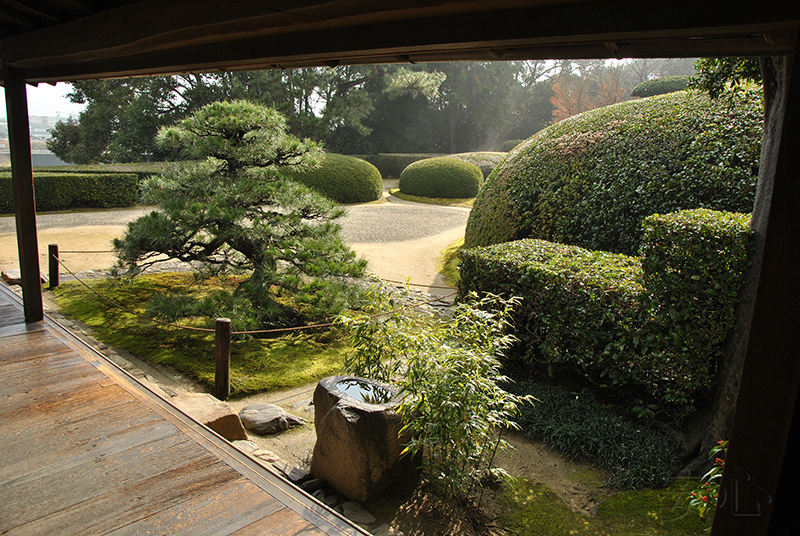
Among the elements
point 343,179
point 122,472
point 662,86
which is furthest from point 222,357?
point 662,86

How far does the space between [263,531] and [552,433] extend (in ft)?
6.63

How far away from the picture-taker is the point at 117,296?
609cm

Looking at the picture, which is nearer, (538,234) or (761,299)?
(761,299)

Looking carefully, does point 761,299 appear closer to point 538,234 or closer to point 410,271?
point 538,234

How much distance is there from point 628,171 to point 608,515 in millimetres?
3350

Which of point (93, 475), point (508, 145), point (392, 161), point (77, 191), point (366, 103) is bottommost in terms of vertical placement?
point (93, 475)

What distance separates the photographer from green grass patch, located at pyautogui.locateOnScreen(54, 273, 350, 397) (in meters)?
4.23

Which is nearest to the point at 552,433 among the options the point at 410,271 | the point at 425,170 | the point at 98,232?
the point at 410,271

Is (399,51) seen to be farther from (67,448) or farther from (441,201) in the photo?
(441,201)

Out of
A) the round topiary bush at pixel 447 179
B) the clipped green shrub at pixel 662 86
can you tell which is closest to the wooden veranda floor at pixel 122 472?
the round topiary bush at pixel 447 179

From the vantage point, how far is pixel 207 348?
4.75 metres

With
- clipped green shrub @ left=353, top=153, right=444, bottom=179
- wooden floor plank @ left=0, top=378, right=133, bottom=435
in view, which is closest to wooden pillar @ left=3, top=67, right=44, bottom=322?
wooden floor plank @ left=0, top=378, right=133, bottom=435

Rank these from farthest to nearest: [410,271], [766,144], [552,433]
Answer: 1. [410,271]
2. [552,433]
3. [766,144]

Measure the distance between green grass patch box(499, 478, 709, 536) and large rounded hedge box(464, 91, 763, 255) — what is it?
249 cm
